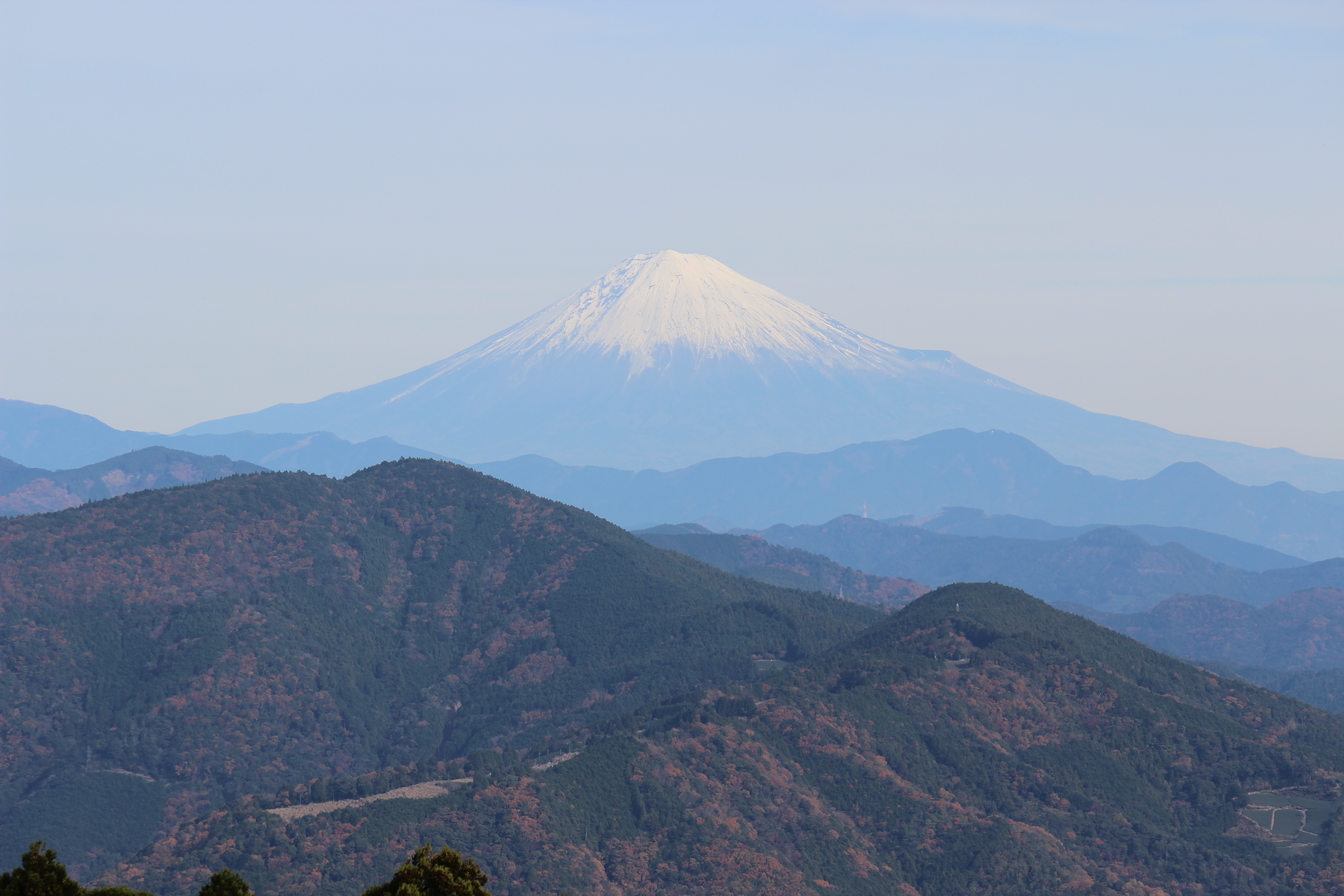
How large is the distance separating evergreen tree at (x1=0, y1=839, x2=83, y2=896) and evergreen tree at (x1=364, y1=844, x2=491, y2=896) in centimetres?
967

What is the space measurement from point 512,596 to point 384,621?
1789 cm

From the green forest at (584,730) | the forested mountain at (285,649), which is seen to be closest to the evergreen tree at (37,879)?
the green forest at (584,730)

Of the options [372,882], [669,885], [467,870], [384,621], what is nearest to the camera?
[467,870]

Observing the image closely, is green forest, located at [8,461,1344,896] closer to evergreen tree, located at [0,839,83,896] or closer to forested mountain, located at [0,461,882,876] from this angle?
forested mountain, located at [0,461,882,876]

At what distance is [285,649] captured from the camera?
170625mm

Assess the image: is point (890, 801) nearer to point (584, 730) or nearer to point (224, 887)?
point (584, 730)

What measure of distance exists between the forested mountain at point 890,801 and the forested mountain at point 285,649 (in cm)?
2154

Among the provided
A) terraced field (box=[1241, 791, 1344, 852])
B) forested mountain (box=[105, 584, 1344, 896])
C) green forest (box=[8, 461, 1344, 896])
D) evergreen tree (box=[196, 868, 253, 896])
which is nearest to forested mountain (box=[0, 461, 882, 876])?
green forest (box=[8, 461, 1344, 896])

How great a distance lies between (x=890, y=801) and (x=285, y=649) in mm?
84910

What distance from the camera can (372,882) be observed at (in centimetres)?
9688

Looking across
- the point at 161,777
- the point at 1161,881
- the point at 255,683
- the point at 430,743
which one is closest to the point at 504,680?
the point at 430,743

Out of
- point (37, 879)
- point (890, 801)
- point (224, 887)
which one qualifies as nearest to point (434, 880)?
point (224, 887)

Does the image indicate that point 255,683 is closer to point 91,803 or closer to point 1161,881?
point 91,803

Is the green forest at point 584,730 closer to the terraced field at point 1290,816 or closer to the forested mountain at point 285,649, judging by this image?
the forested mountain at point 285,649
